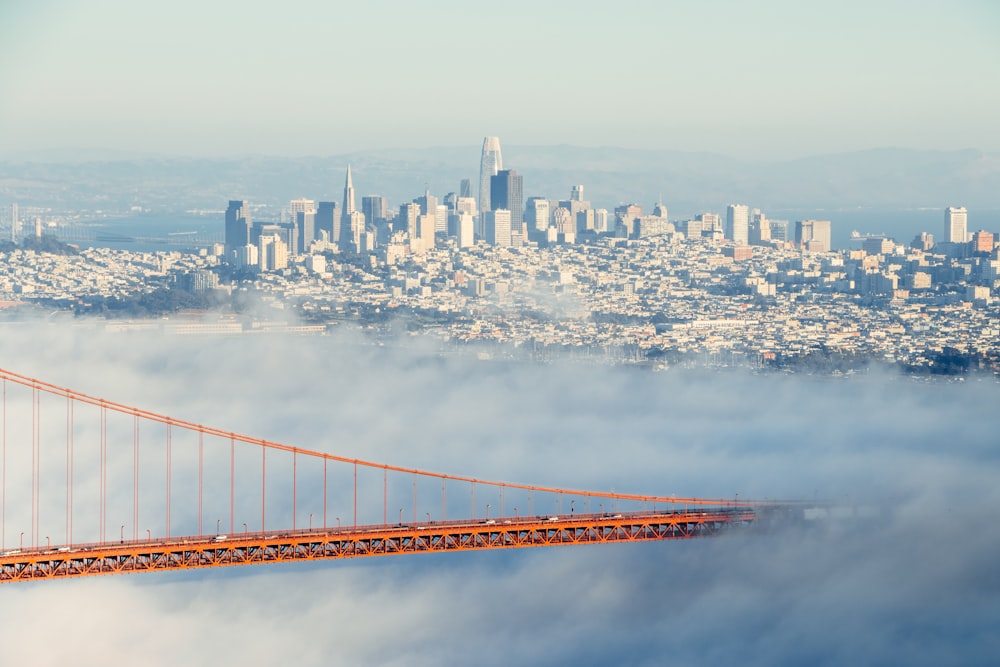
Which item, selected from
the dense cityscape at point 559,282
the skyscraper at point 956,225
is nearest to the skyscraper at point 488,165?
the dense cityscape at point 559,282

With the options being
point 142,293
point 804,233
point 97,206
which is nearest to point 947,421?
point 142,293

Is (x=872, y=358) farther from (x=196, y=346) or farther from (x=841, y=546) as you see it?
(x=841, y=546)

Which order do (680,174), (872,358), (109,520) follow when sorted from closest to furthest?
1. (109,520)
2. (872,358)
3. (680,174)

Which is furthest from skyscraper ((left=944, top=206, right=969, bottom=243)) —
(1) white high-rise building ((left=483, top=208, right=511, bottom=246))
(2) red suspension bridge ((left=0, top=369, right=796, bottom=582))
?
(2) red suspension bridge ((left=0, top=369, right=796, bottom=582))

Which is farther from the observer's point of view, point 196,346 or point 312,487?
point 196,346

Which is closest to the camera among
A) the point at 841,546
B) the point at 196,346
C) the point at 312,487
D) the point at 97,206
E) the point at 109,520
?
the point at 841,546

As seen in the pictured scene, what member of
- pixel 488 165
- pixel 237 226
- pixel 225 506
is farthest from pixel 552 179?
pixel 225 506

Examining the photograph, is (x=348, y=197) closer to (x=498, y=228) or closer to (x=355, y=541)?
(x=498, y=228)
